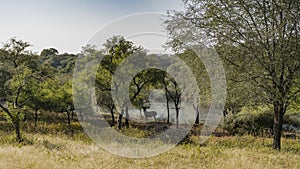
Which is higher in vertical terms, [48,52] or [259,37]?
[48,52]

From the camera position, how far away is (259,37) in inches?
394

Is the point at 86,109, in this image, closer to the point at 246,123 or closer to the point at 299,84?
the point at 246,123

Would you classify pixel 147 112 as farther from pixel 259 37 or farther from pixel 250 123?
pixel 259 37

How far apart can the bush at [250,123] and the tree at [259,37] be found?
8546 millimetres

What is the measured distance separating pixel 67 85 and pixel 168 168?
17557mm

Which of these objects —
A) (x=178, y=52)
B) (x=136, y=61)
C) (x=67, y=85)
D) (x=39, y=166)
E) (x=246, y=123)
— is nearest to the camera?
(x=39, y=166)

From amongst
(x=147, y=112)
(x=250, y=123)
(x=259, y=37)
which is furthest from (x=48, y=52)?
(x=259, y=37)

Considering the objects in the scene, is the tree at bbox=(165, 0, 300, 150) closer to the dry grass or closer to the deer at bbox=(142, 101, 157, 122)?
the dry grass

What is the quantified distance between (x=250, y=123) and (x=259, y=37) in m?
10.3

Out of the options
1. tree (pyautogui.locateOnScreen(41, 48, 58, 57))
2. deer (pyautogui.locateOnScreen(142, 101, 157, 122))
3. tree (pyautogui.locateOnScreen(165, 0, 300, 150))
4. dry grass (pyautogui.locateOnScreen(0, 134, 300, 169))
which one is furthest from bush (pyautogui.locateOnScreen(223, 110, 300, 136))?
tree (pyautogui.locateOnScreen(41, 48, 58, 57))

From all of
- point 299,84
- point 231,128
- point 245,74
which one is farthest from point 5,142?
point 231,128

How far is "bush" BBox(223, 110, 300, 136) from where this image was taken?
18844mm

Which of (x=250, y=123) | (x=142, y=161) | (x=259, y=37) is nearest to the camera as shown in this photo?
(x=142, y=161)

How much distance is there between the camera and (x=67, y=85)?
23312 mm
